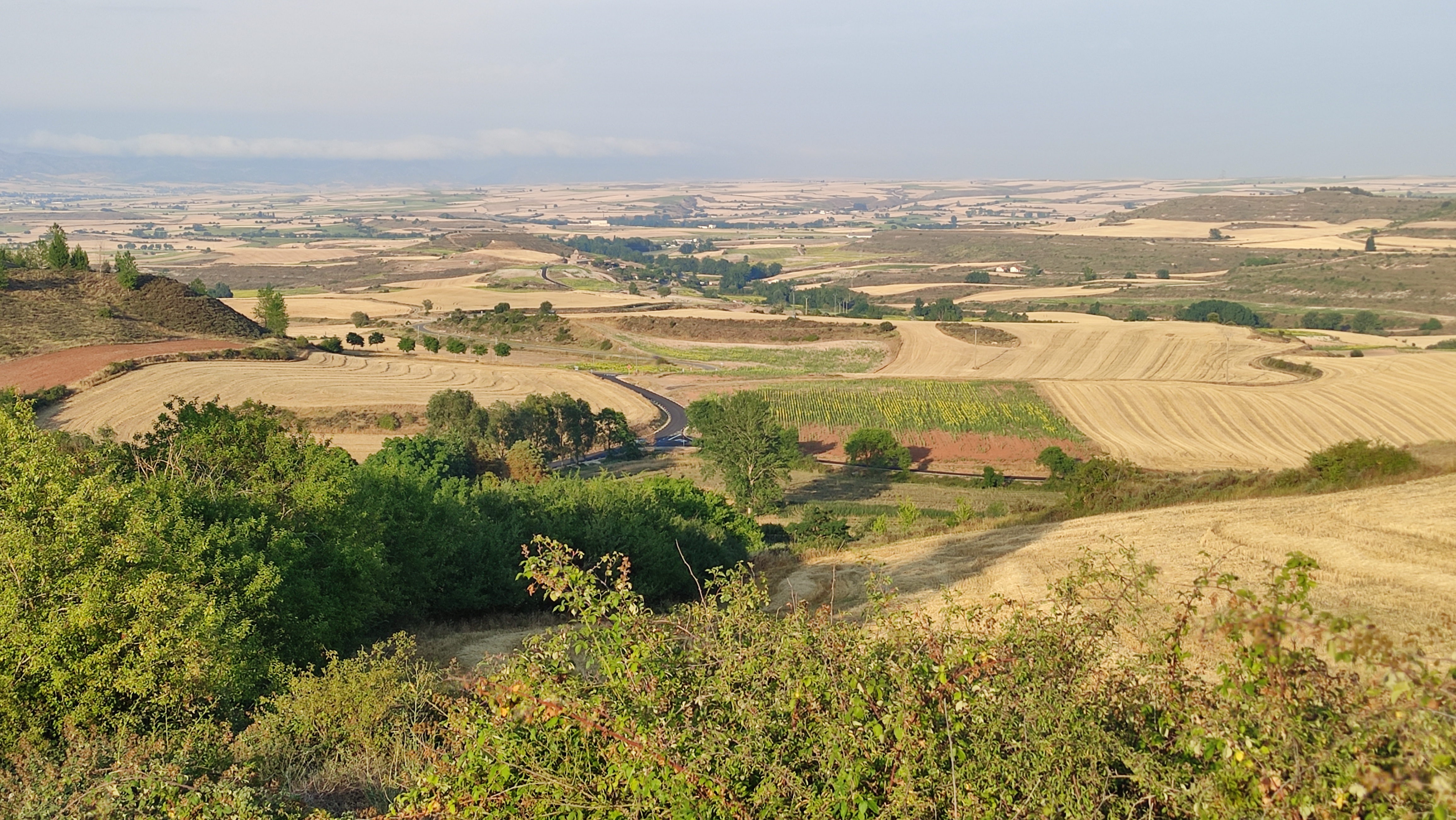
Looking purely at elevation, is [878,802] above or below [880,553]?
above

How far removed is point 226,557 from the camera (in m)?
17.4

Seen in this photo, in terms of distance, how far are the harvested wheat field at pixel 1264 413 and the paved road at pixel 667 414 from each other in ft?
100

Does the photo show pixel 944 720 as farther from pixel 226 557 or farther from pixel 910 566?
pixel 910 566

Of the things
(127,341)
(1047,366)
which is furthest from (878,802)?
(1047,366)

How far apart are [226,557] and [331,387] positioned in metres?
64.5

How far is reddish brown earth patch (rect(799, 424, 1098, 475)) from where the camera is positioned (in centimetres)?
6712

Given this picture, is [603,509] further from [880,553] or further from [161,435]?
[161,435]

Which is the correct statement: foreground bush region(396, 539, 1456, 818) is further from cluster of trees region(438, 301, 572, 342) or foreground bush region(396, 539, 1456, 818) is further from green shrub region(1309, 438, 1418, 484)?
cluster of trees region(438, 301, 572, 342)

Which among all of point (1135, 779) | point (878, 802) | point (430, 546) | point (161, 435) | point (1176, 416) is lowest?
point (1176, 416)

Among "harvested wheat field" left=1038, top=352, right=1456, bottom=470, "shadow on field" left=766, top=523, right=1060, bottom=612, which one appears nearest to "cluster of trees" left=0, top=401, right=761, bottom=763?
"shadow on field" left=766, top=523, right=1060, bottom=612

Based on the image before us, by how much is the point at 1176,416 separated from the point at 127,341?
3336 inches

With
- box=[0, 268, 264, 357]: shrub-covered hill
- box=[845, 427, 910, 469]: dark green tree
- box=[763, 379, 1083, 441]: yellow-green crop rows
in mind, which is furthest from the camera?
box=[0, 268, 264, 357]: shrub-covered hill

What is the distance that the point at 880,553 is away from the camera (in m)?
33.4

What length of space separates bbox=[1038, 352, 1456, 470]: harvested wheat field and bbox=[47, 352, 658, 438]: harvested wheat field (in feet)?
120
